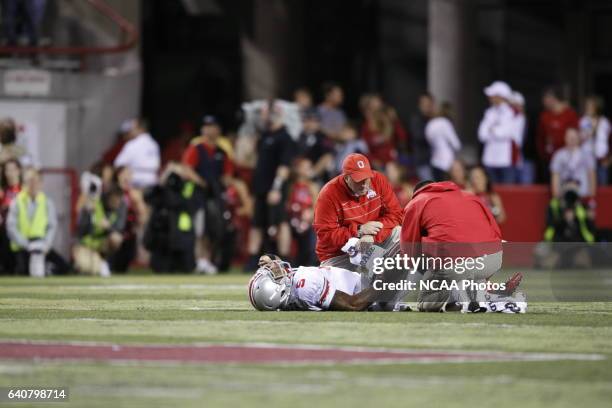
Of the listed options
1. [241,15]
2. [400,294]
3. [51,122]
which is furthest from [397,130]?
[400,294]

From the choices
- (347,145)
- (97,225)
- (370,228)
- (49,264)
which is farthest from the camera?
(347,145)

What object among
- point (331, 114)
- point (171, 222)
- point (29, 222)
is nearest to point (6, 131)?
point (29, 222)

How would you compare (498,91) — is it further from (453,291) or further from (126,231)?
(453,291)

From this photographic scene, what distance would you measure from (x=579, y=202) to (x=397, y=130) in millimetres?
3252

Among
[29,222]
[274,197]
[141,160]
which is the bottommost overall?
[29,222]

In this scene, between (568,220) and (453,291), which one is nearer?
(453,291)

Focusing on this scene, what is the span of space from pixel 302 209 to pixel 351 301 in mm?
9139

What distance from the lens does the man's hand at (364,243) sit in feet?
46.0

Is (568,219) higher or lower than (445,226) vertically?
lower

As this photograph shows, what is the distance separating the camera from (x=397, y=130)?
25547mm

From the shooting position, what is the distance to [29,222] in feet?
74.1

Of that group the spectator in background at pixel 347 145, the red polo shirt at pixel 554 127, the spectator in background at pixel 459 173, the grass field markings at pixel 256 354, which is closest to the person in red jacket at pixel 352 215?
the grass field markings at pixel 256 354

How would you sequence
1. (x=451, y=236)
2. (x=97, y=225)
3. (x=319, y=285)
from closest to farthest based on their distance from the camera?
(x=451, y=236), (x=319, y=285), (x=97, y=225)

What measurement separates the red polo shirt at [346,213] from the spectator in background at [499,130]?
10132mm
